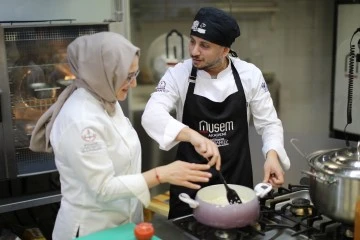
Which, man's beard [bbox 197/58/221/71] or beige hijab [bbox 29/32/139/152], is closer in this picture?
beige hijab [bbox 29/32/139/152]

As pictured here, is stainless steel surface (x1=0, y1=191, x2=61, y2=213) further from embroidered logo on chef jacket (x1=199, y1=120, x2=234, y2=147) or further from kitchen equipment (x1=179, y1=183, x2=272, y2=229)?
kitchen equipment (x1=179, y1=183, x2=272, y2=229)

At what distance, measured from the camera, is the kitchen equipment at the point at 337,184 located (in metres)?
1.10

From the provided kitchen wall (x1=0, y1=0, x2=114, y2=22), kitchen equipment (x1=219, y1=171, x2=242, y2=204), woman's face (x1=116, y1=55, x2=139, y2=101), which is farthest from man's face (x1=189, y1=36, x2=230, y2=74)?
kitchen wall (x1=0, y1=0, x2=114, y2=22)

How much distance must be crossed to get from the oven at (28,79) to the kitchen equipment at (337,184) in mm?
1166

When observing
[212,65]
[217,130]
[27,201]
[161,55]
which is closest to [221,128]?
[217,130]

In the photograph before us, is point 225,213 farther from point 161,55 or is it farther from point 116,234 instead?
point 161,55

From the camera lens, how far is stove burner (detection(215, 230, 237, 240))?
1161 mm

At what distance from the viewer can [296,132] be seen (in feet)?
10.5

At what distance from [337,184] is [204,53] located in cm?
67

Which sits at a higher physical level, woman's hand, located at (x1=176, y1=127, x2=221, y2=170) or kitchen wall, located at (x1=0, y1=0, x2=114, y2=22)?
kitchen wall, located at (x1=0, y1=0, x2=114, y2=22)

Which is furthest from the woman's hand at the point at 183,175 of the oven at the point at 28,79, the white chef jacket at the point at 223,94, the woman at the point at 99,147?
the oven at the point at 28,79

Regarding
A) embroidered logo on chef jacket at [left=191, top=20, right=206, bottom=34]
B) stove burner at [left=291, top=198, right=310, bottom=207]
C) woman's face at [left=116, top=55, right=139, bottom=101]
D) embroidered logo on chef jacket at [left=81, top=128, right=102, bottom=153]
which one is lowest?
stove burner at [left=291, top=198, right=310, bottom=207]

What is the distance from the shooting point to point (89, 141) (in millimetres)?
1145

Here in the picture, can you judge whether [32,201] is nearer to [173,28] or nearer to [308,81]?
[173,28]
